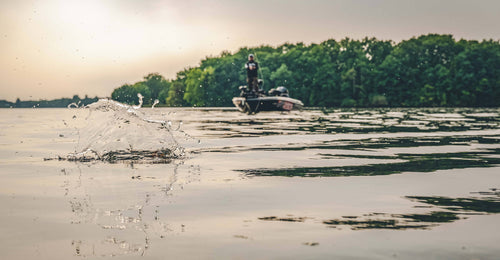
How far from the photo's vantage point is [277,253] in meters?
6.28

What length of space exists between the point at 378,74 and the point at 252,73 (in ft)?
300

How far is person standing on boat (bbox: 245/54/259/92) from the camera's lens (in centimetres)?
4731

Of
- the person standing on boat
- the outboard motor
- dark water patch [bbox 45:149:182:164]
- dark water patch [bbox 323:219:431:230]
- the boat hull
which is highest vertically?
the person standing on boat

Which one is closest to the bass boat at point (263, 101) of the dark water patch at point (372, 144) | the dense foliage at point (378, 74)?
→ the dark water patch at point (372, 144)

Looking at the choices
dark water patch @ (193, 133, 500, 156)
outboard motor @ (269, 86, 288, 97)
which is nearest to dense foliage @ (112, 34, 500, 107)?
outboard motor @ (269, 86, 288, 97)

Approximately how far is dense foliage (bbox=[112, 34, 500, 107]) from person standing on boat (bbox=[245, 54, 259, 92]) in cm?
7896

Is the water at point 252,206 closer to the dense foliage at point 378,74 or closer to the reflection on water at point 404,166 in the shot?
the reflection on water at point 404,166

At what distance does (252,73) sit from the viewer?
49031mm

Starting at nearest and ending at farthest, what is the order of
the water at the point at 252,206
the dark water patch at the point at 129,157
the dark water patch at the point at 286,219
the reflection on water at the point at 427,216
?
the water at the point at 252,206 < the reflection on water at the point at 427,216 < the dark water patch at the point at 286,219 < the dark water patch at the point at 129,157

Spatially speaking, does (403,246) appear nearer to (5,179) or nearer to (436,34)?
(5,179)

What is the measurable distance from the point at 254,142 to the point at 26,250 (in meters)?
16.0

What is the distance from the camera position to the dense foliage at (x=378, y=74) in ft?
406

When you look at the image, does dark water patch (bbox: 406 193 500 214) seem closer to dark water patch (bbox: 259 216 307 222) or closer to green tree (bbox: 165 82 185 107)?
dark water patch (bbox: 259 216 307 222)

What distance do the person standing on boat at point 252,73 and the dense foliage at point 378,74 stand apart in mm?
78964
